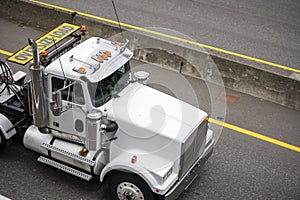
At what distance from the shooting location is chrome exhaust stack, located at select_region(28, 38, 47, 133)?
7719 mm

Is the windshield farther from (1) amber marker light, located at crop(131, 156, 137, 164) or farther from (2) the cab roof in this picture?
(1) amber marker light, located at crop(131, 156, 137, 164)

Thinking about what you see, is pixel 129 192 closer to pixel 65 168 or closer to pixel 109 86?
→ pixel 65 168

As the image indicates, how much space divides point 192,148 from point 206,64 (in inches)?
161

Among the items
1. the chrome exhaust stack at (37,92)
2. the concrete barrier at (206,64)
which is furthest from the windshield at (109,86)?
the concrete barrier at (206,64)

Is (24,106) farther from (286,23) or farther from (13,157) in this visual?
(286,23)

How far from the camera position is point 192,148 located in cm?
809

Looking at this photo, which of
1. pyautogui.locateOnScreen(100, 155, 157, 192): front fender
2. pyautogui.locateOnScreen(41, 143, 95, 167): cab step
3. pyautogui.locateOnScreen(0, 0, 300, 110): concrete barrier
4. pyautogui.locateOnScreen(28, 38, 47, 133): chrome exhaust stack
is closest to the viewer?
pyautogui.locateOnScreen(100, 155, 157, 192): front fender

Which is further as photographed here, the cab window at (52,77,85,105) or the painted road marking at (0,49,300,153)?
the painted road marking at (0,49,300,153)

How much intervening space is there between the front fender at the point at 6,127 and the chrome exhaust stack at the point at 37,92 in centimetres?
75

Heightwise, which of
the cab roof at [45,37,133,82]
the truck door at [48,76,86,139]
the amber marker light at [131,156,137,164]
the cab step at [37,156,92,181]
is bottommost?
the cab step at [37,156,92,181]

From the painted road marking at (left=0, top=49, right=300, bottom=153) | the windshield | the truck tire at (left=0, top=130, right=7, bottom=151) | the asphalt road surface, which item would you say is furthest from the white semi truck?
the painted road marking at (left=0, top=49, right=300, bottom=153)

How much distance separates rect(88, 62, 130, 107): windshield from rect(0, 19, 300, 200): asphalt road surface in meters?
1.69

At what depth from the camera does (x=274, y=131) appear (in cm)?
1035

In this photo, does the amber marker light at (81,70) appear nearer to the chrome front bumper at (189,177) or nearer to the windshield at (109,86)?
the windshield at (109,86)
